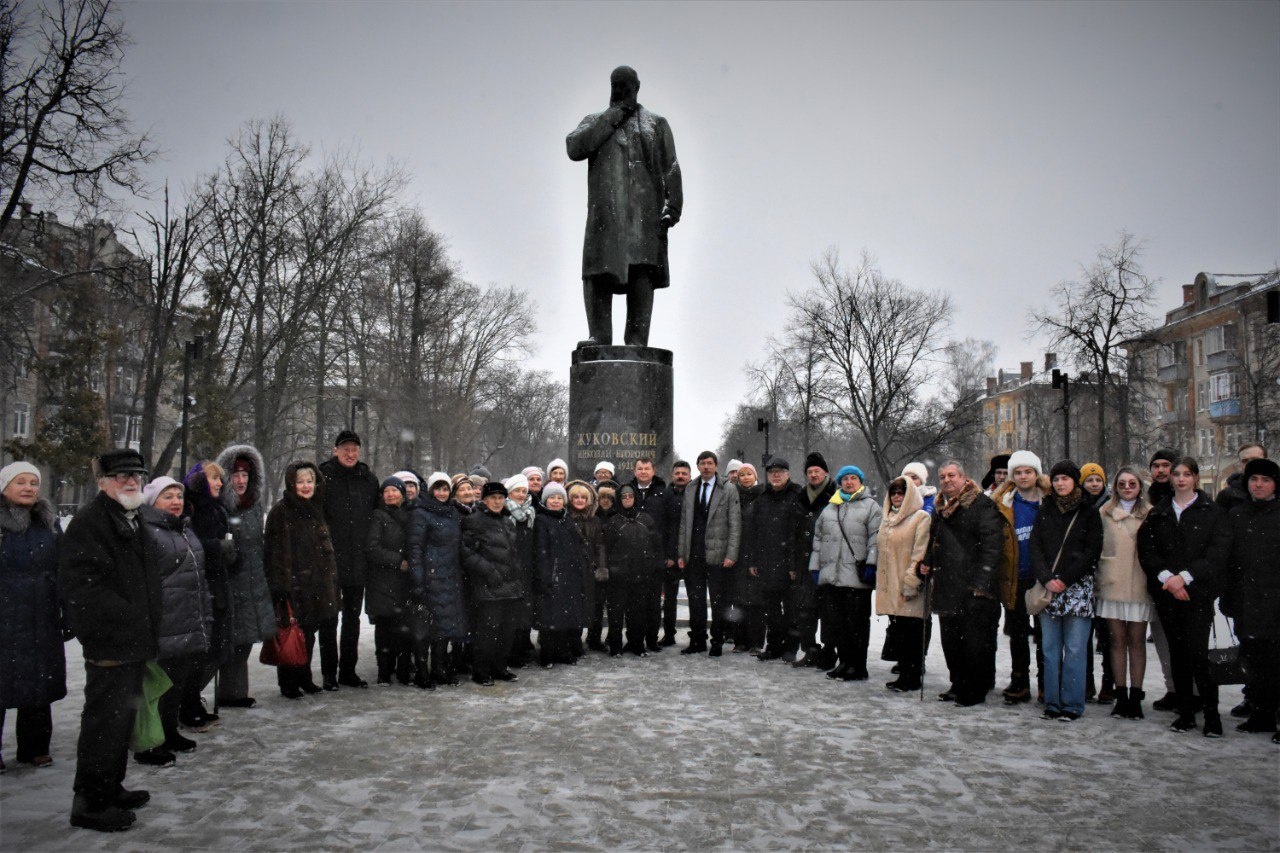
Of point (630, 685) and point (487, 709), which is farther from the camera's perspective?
point (630, 685)

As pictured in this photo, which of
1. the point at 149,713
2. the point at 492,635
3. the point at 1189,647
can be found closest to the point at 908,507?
the point at 1189,647

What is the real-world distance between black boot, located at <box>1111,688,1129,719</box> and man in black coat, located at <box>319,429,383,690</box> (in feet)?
18.2

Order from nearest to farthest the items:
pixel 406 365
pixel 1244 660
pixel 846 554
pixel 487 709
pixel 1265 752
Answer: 1. pixel 1265 752
2. pixel 1244 660
3. pixel 487 709
4. pixel 846 554
5. pixel 406 365

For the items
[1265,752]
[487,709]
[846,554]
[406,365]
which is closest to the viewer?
[1265,752]

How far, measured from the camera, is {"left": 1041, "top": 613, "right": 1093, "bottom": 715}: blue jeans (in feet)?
21.4

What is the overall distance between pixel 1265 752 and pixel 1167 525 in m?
1.49

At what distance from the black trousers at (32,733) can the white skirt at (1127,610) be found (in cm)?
661

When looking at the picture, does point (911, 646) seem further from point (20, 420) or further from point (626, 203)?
point (20, 420)

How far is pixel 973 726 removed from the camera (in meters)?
6.24

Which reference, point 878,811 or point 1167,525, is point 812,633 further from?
point 878,811

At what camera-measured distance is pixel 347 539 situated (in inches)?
293

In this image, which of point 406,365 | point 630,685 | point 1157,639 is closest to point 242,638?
point 630,685

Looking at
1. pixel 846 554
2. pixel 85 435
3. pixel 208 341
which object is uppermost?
pixel 208 341

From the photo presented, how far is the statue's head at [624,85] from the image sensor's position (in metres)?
10.6
